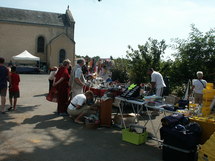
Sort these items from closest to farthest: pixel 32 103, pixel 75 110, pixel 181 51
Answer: pixel 75 110 < pixel 32 103 < pixel 181 51

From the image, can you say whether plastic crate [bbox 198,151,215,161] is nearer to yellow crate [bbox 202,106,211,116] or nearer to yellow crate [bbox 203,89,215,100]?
yellow crate [bbox 202,106,211,116]

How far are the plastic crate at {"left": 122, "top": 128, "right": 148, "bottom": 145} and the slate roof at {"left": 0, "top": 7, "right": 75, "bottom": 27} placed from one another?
38.4 m

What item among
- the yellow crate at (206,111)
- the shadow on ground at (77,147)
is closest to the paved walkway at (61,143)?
the shadow on ground at (77,147)

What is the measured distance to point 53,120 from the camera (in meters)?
6.69

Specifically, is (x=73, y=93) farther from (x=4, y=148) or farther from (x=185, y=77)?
(x=185, y=77)

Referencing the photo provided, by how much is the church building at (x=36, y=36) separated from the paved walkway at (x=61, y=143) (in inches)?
1294

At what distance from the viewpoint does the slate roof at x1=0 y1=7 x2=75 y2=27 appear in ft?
128

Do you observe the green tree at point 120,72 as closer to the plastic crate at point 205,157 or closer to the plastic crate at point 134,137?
the plastic crate at point 134,137

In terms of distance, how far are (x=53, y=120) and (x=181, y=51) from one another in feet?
26.9

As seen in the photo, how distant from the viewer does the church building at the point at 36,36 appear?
1501 inches

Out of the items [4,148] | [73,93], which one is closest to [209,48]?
[73,93]

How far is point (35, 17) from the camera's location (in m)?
41.3

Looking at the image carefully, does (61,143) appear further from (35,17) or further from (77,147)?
(35,17)

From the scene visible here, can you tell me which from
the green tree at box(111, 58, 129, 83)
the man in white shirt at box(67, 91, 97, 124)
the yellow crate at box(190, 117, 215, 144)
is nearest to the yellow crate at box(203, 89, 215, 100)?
the yellow crate at box(190, 117, 215, 144)
